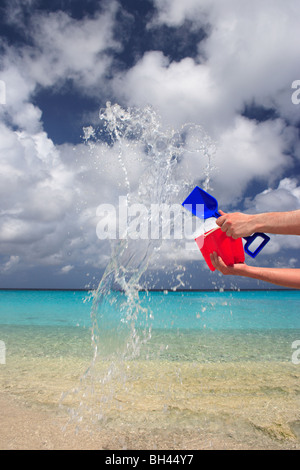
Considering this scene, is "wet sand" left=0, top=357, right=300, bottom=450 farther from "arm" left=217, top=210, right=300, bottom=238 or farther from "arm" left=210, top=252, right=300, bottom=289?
"arm" left=217, top=210, right=300, bottom=238

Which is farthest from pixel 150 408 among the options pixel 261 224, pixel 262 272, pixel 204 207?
pixel 261 224

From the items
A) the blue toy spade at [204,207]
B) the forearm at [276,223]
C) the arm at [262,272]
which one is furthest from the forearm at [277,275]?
the forearm at [276,223]

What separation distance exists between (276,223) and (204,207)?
1.92ft

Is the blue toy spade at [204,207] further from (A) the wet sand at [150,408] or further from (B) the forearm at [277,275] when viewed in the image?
(A) the wet sand at [150,408]

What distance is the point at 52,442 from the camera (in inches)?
120

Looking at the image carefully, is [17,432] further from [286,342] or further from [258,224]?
[286,342]

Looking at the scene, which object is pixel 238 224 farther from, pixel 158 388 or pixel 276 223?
pixel 158 388

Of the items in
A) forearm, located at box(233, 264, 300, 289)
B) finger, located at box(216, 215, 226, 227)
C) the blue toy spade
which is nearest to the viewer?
finger, located at box(216, 215, 226, 227)

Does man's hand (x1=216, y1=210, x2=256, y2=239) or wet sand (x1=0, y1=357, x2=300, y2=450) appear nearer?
man's hand (x1=216, y1=210, x2=256, y2=239)

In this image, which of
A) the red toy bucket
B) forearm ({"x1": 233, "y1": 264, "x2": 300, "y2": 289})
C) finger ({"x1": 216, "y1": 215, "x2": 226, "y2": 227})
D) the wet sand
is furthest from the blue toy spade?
the wet sand

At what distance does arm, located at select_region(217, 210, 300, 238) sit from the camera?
220cm

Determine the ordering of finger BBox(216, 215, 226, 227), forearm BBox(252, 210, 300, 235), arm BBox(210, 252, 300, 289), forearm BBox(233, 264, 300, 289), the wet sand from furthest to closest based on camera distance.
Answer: the wet sand < forearm BBox(233, 264, 300, 289) < arm BBox(210, 252, 300, 289) < finger BBox(216, 215, 226, 227) < forearm BBox(252, 210, 300, 235)

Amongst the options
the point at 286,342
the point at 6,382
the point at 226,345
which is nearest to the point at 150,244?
the point at 6,382

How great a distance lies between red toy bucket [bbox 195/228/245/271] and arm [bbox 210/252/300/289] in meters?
0.04
